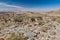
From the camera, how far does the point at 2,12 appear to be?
2891 centimetres

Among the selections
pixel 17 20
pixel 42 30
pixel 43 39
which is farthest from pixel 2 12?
pixel 43 39

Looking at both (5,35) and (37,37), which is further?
(5,35)

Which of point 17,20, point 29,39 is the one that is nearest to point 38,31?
point 29,39

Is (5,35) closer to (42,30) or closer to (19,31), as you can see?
(19,31)

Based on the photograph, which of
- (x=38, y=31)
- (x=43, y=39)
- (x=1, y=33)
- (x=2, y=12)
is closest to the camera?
(x=43, y=39)

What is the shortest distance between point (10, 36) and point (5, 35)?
0.82 meters

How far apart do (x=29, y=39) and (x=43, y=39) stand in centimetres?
123

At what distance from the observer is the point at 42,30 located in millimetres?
15398

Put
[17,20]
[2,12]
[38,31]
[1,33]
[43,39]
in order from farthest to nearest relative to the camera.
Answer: [2,12], [17,20], [1,33], [38,31], [43,39]

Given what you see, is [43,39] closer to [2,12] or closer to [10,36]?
[10,36]

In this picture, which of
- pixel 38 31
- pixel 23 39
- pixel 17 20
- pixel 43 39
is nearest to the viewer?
pixel 43 39

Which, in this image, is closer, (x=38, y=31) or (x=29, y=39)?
(x=29, y=39)

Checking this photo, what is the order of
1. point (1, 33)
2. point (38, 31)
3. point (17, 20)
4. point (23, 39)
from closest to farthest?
point (23, 39), point (38, 31), point (1, 33), point (17, 20)

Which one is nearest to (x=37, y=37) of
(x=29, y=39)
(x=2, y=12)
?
(x=29, y=39)
